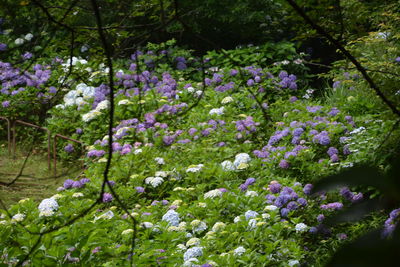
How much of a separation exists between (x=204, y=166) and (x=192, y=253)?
1570 mm

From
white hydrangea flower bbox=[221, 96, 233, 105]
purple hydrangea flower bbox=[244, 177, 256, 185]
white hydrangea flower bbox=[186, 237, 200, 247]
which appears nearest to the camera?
white hydrangea flower bbox=[186, 237, 200, 247]

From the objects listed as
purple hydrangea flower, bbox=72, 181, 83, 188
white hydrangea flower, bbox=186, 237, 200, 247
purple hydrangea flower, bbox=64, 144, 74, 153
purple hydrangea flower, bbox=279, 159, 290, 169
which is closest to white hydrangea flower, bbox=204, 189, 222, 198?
purple hydrangea flower, bbox=279, 159, 290, 169

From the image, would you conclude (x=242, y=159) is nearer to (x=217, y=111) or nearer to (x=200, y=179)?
(x=200, y=179)

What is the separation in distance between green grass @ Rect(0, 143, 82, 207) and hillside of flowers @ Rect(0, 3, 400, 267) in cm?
21

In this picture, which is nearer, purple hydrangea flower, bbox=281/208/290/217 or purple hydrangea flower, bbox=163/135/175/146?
purple hydrangea flower, bbox=281/208/290/217

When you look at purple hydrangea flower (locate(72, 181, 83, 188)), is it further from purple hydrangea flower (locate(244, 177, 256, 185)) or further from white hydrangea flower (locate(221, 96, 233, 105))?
white hydrangea flower (locate(221, 96, 233, 105))

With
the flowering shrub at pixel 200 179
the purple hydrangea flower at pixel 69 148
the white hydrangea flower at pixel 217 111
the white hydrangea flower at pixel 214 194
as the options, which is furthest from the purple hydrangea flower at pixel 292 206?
the purple hydrangea flower at pixel 69 148

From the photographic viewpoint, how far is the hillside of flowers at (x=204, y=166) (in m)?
3.11

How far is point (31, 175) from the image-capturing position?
554 centimetres

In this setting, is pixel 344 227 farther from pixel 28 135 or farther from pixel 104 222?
pixel 28 135

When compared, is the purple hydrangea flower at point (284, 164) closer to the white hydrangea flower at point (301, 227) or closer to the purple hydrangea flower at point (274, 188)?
the purple hydrangea flower at point (274, 188)

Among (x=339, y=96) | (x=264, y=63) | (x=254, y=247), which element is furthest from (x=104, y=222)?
(x=264, y=63)

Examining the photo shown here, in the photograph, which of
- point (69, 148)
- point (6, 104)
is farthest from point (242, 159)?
point (6, 104)

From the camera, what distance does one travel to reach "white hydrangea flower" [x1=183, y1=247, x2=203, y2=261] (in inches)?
125
